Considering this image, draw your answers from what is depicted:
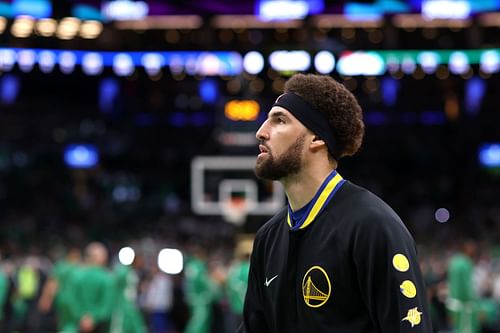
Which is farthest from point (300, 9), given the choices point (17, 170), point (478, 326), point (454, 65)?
point (17, 170)

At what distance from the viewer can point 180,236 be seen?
33281 mm

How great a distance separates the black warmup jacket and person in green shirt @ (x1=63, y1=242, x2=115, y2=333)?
1014 centimetres

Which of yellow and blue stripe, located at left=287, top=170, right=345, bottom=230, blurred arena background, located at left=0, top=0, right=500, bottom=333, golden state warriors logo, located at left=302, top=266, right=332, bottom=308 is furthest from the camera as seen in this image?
blurred arena background, located at left=0, top=0, right=500, bottom=333

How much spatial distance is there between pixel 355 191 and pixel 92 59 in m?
22.6

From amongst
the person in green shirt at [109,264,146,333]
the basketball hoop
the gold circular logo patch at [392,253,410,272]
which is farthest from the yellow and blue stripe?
the basketball hoop

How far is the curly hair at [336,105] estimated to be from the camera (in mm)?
3668

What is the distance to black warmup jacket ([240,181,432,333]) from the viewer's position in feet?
10.9

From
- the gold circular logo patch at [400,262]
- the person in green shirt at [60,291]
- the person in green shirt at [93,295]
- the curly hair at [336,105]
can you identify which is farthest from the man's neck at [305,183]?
the person in green shirt at [60,291]

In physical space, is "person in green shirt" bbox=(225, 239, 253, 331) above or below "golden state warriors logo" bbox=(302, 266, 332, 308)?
below

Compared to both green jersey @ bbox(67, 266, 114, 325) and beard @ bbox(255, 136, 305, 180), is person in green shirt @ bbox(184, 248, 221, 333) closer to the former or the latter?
green jersey @ bbox(67, 266, 114, 325)

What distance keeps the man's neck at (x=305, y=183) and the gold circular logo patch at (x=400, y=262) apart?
49 cm

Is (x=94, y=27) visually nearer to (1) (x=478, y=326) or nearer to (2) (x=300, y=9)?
(2) (x=300, y=9)

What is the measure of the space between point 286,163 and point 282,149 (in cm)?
5

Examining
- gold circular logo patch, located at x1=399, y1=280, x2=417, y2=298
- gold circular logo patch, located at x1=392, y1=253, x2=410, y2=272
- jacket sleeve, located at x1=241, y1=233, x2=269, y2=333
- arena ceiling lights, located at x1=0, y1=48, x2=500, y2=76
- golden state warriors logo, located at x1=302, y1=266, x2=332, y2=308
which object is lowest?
arena ceiling lights, located at x1=0, y1=48, x2=500, y2=76
